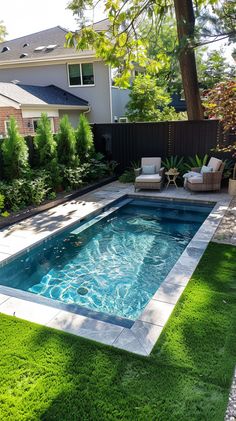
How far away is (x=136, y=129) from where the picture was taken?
11.3 meters

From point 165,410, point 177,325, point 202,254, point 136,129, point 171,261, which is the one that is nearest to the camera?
point 165,410

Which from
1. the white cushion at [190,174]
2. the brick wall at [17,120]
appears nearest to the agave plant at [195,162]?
the white cushion at [190,174]

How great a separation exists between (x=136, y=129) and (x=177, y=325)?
893 cm

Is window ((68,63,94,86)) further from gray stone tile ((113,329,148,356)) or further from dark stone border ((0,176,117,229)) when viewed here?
gray stone tile ((113,329,148,356))

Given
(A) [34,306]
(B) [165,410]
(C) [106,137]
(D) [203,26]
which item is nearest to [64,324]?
(A) [34,306]

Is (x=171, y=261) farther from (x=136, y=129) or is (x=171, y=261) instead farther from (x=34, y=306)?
(x=136, y=129)

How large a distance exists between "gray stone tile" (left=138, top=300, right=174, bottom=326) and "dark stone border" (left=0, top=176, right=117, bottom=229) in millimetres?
4159

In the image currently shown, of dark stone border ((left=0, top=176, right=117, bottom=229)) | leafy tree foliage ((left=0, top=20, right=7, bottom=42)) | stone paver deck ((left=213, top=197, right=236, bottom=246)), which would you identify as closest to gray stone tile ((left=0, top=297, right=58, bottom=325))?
dark stone border ((left=0, top=176, right=117, bottom=229))

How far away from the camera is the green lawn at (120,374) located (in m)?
2.40

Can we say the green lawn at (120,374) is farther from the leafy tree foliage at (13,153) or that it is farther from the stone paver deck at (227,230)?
the leafy tree foliage at (13,153)

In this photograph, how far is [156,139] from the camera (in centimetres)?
1104

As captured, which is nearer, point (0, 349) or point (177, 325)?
point (0, 349)

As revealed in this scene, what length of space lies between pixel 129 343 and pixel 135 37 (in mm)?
9663

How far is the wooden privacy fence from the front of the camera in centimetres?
1013
